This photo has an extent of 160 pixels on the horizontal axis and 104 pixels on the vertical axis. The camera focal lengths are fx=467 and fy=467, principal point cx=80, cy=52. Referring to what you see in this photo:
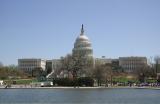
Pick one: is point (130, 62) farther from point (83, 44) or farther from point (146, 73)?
point (146, 73)

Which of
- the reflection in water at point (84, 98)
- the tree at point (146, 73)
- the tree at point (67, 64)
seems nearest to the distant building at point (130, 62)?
the tree at point (146, 73)

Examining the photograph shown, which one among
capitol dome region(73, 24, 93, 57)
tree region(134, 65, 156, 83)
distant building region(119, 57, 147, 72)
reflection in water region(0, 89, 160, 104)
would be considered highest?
capitol dome region(73, 24, 93, 57)

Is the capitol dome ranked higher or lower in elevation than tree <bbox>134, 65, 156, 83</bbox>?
higher

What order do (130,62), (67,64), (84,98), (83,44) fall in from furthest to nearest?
(130,62), (83,44), (67,64), (84,98)

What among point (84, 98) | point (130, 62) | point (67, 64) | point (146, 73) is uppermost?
point (130, 62)

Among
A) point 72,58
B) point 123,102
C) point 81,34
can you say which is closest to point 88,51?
point 81,34

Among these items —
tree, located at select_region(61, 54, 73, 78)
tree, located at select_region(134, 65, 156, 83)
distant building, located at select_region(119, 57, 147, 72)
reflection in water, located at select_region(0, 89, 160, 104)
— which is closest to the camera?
reflection in water, located at select_region(0, 89, 160, 104)

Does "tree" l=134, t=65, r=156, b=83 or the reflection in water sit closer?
the reflection in water

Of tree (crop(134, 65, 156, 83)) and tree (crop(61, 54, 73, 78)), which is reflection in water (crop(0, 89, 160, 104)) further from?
tree (crop(134, 65, 156, 83))

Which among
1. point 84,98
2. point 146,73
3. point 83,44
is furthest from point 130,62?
point 84,98

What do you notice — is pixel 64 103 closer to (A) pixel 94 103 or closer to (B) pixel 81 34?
(A) pixel 94 103

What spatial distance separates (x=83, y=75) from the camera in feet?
330

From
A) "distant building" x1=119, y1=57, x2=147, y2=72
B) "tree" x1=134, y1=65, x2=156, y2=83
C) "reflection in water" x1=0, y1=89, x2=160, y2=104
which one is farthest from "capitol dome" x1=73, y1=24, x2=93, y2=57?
"reflection in water" x1=0, y1=89, x2=160, y2=104

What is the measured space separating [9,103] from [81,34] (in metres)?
115
